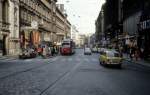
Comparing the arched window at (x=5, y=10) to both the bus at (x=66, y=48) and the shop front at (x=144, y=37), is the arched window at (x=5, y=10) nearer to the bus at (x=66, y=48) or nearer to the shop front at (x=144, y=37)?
the bus at (x=66, y=48)

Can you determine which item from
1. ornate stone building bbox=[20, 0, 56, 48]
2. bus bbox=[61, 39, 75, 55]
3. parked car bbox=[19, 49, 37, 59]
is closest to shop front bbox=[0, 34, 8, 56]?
parked car bbox=[19, 49, 37, 59]

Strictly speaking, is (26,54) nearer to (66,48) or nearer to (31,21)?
(66,48)

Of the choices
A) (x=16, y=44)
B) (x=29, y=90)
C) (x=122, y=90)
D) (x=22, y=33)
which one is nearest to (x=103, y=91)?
(x=122, y=90)

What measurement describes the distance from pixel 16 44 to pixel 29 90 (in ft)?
166

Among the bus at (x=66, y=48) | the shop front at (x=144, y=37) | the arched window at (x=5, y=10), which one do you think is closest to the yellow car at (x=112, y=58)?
the shop front at (x=144, y=37)

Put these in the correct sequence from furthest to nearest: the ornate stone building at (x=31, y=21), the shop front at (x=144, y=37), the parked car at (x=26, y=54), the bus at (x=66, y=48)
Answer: the bus at (x=66, y=48), the ornate stone building at (x=31, y=21), the parked car at (x=26, y=54), the shop front at (x=144, y=37)

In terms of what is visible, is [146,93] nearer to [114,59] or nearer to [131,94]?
[131,94]

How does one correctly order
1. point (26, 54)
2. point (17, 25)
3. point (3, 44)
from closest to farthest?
point (26, 54) < point (3, 44) < point (17, 25)

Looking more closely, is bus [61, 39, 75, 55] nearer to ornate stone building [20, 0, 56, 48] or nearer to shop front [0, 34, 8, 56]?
ornate stone building [20, 0, 56, 48]

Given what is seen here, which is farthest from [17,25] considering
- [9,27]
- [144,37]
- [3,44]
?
[144,37]

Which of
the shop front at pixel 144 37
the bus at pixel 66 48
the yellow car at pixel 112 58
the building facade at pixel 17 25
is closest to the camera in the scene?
the yellow car at pixel 112 58

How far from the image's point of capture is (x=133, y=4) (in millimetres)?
66812

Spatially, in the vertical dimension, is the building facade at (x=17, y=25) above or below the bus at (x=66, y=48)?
above

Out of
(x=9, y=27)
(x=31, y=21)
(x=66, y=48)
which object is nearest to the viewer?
(x=9, y=27)
